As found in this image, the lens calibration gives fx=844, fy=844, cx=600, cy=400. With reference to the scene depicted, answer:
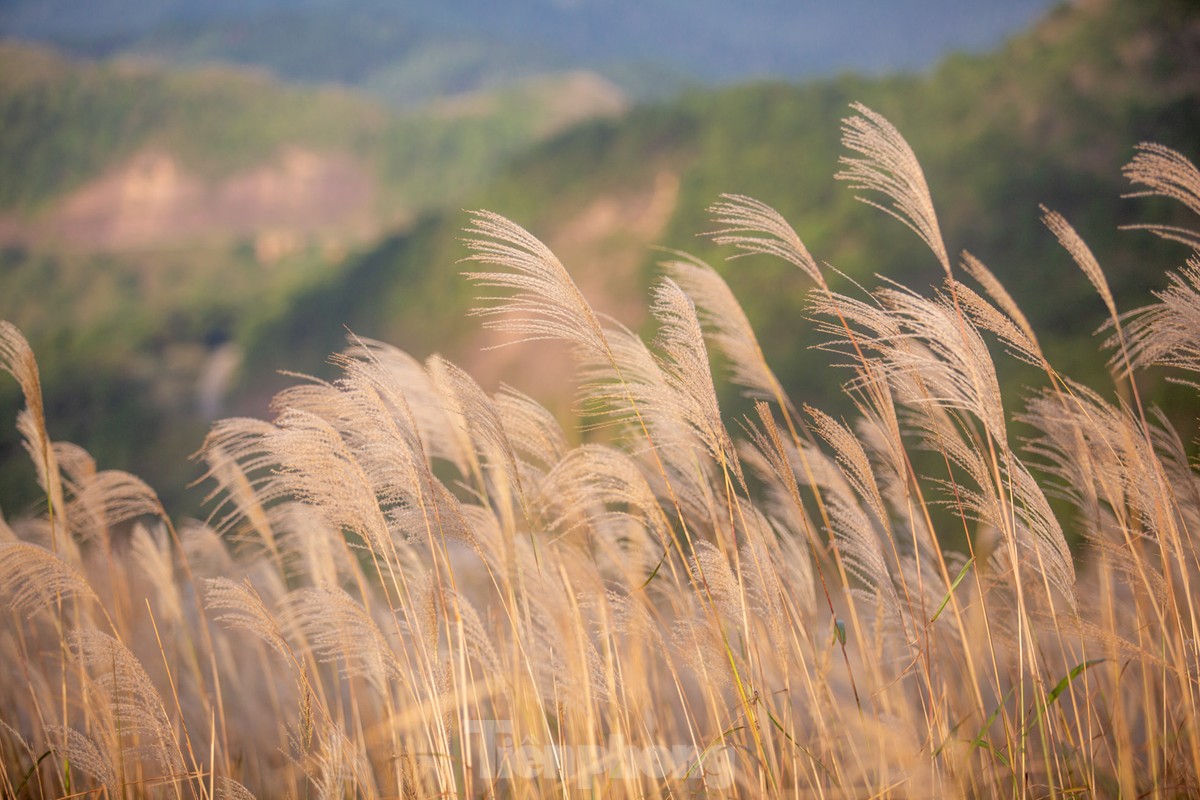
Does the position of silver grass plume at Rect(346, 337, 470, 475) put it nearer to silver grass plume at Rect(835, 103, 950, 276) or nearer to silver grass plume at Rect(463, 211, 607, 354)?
silver grass plume at Rect(463, 211, 607, 354)

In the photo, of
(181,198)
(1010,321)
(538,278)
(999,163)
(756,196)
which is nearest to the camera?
(538,278)

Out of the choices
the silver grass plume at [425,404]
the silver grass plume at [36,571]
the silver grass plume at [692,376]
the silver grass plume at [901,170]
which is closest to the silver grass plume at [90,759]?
the silver grass plume at [36,571]

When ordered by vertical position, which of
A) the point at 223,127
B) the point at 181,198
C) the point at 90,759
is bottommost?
the point at 90,759

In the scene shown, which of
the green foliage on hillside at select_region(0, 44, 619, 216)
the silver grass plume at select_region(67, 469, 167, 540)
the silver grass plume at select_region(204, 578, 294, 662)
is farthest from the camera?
the green foliage on hillside at select_region(0, 44, 619, 216)

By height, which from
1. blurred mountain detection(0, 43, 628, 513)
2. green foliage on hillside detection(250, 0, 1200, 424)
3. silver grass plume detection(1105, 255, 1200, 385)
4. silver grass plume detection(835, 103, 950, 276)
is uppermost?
blurred mountain detection(0, 43, 628, 513)

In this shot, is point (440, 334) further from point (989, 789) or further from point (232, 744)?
point (989, 789)

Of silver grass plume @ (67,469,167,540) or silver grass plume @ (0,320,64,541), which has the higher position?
silver grass plume @ (0,320,64,541)

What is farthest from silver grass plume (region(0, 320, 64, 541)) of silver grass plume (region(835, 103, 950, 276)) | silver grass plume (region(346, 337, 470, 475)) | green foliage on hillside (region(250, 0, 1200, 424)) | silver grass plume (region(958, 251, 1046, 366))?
green foliage on hillside (region(250, 0, 1200, 424))

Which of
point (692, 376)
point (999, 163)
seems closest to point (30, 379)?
point (692, 376)

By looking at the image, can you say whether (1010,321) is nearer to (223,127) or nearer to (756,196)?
(756,196)

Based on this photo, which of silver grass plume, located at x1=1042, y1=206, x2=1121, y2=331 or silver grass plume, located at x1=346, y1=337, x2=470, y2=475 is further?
silver grass plume, located at x1=346, y1=337, x2=470, y2=475

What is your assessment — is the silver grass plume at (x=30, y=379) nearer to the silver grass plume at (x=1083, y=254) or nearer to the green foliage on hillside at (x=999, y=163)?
the silver grass plume at (x=1083, y=254)

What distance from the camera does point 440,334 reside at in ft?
30.1

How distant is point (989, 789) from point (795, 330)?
221 inches
